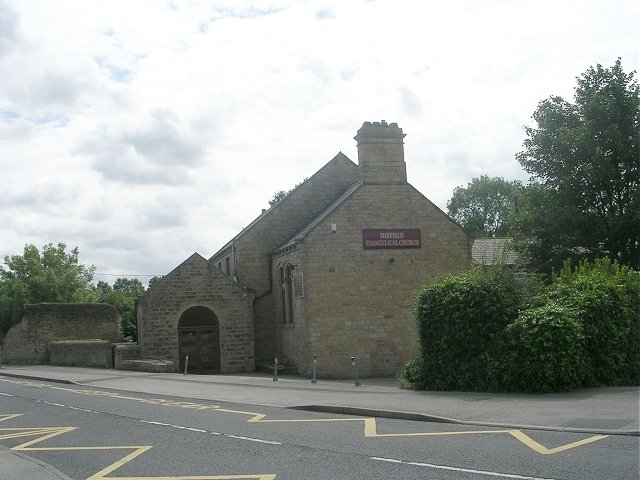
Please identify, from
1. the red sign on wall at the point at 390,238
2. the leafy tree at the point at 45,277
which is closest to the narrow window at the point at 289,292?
the red sign on wall at the point at 390,238

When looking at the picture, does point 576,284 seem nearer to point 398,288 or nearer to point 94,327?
point 398,288

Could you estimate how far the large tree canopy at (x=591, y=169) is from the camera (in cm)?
3092

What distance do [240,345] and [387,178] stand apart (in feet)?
32.2

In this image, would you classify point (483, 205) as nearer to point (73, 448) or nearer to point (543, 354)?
point (543, 354)

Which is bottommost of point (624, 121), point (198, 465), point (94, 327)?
point (198, 465)

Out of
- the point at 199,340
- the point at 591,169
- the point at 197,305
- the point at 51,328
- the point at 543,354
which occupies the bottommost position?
the point at 543,354

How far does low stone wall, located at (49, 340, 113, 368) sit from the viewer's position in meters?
32.3

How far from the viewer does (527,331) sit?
16.0 meters

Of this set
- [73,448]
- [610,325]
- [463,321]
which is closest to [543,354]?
[610,325]

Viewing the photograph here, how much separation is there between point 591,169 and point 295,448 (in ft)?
80.6

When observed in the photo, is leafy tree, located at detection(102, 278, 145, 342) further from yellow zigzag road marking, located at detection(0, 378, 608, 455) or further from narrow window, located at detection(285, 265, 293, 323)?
yellow zigzag road marking, located at detection(0, 378, 608, 455)

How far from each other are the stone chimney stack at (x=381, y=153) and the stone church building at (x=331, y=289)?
4 cm

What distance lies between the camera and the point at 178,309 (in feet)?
100

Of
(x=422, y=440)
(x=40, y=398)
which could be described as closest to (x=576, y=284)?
(x=422, y=440)
